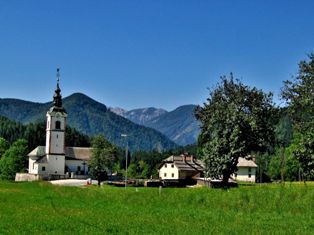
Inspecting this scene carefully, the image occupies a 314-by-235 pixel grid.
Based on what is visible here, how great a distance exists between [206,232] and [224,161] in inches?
1749

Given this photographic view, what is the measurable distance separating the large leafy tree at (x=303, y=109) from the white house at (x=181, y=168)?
65.5 metres

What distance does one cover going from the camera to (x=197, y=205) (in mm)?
33281

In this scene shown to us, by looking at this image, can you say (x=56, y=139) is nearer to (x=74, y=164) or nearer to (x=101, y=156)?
(x=74, y=164)

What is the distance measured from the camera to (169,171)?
136 metres

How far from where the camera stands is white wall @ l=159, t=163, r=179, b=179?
133 meters

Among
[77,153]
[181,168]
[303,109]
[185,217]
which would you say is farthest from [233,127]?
[77,153]

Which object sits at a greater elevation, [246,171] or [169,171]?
[246,171]

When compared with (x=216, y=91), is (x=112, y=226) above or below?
below

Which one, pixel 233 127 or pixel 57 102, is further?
pixel 57 102

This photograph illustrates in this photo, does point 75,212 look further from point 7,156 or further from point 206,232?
point 7,156

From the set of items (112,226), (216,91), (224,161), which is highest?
(216,91)

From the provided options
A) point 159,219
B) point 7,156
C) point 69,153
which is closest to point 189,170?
point 69,153

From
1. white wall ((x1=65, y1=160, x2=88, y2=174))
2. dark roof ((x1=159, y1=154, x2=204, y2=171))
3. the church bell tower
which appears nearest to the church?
the church bell tower

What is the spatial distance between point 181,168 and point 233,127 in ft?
222
